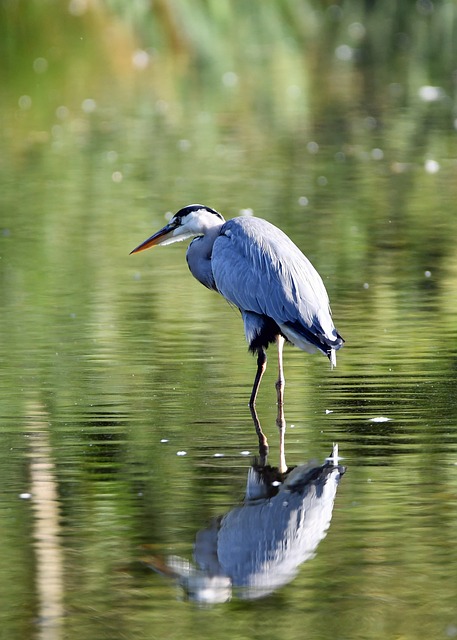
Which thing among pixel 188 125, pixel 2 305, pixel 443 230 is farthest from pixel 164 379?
pixel 188 125

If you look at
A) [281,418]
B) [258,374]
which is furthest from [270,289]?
[281,418]

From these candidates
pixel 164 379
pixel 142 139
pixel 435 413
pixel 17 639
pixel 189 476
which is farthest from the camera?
pixel 142 139

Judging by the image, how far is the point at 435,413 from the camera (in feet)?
26.8

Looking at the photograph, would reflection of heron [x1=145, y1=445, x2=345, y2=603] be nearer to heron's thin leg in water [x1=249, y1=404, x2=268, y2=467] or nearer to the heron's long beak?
heron's thin leg in water [x1=249, y1=404, x2=268, y2=467]

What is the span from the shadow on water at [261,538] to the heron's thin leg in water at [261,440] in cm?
16

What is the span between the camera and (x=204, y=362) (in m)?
9.58

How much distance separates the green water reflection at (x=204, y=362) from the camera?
18.7 feet

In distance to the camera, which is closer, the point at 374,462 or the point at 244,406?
the point at 374,462

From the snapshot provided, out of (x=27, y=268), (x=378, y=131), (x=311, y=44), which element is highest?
(x=311, y=44)

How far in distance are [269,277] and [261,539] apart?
2.74 m

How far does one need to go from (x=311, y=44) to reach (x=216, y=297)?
2387 cm

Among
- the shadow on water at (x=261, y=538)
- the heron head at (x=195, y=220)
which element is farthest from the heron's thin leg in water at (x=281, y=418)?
the heron head at (x=195, y=220)

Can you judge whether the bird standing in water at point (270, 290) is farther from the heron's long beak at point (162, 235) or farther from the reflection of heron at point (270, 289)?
the heron's long beak at point (162, 235)

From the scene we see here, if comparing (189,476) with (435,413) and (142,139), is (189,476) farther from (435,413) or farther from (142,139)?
(142,139)
